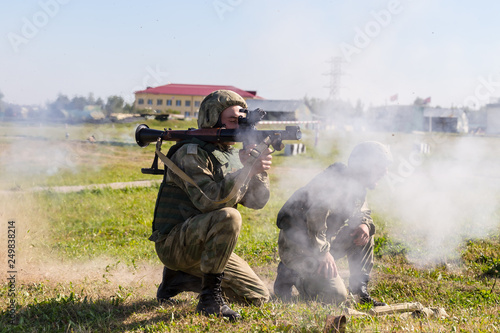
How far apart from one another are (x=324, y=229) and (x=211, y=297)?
119cm

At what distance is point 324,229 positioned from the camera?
13.7ft

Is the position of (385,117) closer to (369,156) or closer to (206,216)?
(369,156)

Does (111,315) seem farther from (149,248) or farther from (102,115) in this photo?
(102,115)

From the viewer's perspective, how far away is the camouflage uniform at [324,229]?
4.16 metres

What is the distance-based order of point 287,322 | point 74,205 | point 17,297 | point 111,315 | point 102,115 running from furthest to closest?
point 102,115
point 74,205
point 17,297
point 111,315
point 287,322

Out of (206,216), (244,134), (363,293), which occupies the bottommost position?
(363,293)

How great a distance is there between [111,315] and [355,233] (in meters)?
2.33

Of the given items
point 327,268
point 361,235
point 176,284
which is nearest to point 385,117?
point 361,235

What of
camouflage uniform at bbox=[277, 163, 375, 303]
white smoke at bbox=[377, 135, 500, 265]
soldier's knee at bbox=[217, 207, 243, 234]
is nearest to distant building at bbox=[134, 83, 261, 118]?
white smoke at bbox=[377, 135, 500, 265]

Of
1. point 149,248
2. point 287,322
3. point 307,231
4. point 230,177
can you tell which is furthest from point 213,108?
point 149,248

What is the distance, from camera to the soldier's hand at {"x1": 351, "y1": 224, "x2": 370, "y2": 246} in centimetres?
444

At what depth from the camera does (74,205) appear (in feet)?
29.4

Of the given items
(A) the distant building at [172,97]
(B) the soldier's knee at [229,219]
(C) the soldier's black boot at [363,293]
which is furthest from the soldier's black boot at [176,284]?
(A) the distant building at [172,97]

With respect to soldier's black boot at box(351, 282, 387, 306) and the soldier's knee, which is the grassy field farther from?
the soldier's knee
